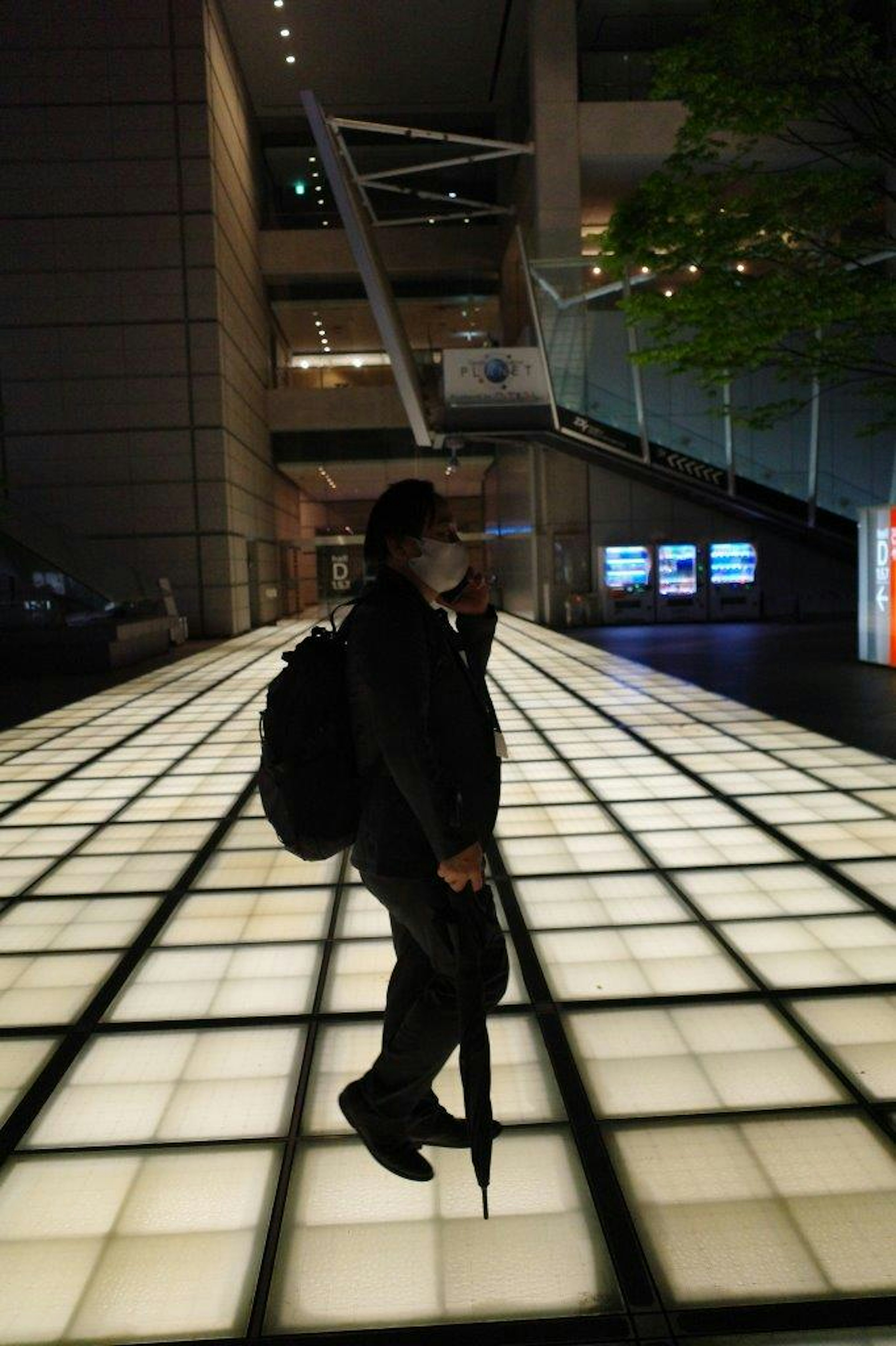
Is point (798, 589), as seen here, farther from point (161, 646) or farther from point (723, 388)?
point (161, 646)

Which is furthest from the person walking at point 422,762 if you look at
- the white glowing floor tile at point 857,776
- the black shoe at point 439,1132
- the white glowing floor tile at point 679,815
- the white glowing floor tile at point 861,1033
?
the white glowing floor tile at point 857,776

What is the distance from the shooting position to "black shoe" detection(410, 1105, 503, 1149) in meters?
2.35

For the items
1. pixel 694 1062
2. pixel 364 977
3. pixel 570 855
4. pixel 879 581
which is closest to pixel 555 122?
pixel 879 581

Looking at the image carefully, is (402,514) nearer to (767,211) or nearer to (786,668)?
(767,211)

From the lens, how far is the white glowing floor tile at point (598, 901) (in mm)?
4012

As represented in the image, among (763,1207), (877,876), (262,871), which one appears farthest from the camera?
(262,871)

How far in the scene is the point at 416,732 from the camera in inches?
75.2

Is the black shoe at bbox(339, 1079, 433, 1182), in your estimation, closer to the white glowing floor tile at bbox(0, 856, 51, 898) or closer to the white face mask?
the white face mask

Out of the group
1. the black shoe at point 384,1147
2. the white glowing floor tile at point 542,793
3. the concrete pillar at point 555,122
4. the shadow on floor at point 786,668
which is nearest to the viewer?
the black shoe at point 384,1147

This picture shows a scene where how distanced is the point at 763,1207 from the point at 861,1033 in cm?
98

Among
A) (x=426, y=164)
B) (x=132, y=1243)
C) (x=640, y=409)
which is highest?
(x=426, y=164)

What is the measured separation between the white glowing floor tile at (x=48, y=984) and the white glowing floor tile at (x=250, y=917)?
31 centimetres

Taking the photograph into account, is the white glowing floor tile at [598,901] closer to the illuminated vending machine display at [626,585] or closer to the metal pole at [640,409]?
the metal pole at [640,409]

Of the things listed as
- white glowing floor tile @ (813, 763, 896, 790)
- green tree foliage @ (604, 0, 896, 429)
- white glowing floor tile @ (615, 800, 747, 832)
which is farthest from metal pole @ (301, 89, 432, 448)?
white glowing floor tile @ (615, 800, 747, 832)
